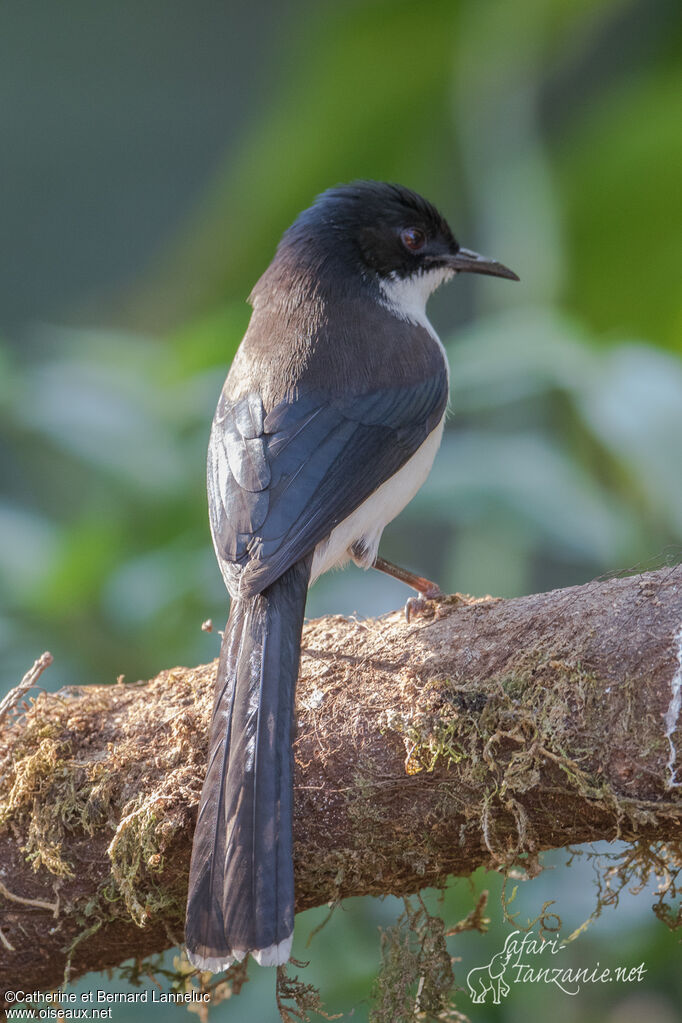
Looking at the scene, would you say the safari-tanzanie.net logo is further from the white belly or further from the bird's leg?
the white belly

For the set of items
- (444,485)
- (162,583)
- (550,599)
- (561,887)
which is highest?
(444,485)

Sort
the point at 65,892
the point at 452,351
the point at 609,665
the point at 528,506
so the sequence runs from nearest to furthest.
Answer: the point at 609,665
the point at 65,892
the point at 528,506
the point at 452,351

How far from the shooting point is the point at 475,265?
172 inches

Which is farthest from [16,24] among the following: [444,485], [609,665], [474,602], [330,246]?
[609,665]

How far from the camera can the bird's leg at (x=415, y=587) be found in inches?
121

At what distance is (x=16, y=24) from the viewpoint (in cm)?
977

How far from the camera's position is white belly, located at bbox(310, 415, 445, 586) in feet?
11.4

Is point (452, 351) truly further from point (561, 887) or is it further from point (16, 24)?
point (16, 24)

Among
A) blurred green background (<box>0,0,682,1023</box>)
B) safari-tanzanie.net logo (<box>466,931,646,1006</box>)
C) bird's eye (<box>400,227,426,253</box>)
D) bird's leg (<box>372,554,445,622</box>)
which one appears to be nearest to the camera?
bird's leg (<box>372,554,445,622</box>)

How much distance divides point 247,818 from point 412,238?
8.32 ft

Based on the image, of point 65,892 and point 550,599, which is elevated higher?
point 550,599

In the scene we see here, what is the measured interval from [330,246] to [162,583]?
1.39 m

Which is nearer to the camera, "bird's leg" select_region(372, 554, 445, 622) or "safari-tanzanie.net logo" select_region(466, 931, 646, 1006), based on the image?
"bird's leg" select_region(372, 554, 445, 622)

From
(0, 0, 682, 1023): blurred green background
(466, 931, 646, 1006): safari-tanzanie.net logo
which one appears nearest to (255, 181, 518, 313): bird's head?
(0, 0, 682, 1023): blurred green background
